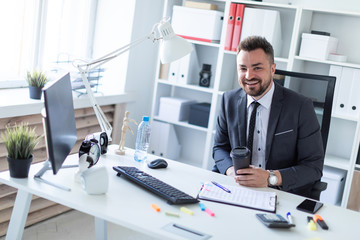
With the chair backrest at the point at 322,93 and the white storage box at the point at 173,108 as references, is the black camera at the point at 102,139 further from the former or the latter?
the white storage box at the point at 173,108

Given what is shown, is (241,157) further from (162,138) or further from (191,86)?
(162,138)

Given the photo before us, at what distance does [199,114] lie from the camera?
3912 mm

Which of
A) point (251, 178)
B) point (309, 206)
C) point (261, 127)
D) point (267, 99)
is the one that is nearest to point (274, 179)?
point (251, 178)

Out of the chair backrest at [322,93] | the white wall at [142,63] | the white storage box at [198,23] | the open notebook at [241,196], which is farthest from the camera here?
the white wall at [142,63]

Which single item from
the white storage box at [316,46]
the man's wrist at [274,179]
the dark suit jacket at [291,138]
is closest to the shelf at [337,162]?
the white storage box at [316,46]

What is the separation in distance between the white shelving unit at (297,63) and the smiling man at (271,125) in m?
1.04

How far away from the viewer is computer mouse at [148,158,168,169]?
2.24 meters

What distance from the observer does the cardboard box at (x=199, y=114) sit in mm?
3885

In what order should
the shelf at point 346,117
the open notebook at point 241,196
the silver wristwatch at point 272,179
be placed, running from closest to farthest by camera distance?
the open notebook at point 241,196 → the silver wristwatch at point 272,179 → the shelf at point 346,117

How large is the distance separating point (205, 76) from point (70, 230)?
5.28ft

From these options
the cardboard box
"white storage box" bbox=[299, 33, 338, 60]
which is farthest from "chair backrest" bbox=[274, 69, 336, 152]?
the cardboard box

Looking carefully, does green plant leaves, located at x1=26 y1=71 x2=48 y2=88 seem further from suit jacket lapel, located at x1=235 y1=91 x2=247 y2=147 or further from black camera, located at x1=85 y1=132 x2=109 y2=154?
suit jacket lapel, located at x1=235 y1=91 x2=247 y2=147

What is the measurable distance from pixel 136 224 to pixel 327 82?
1526 mm

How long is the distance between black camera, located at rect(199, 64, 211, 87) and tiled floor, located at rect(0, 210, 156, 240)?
1.34m
